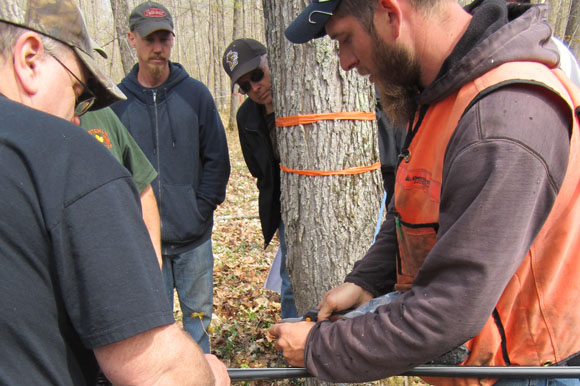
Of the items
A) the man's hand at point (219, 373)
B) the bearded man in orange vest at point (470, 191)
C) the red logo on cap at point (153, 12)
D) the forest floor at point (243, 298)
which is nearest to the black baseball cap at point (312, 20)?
the bearded man in orange vest at point (470, 191)

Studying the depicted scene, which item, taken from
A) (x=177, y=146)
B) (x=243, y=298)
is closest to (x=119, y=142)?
(x=177, y=146)

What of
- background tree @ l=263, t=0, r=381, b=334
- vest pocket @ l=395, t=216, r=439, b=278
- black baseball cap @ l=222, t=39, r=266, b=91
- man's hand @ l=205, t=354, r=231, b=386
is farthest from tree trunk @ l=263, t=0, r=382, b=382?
man's hand @ l=205, t=354, r=231, b=386

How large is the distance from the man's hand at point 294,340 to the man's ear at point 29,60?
118cm

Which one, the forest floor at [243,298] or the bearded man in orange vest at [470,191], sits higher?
the bearded man in orange vest at [470,191]

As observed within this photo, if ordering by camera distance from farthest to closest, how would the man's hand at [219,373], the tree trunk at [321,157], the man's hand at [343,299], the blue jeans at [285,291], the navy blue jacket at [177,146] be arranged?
the blue jeans at [285,291], the navy blue jacket at [177,146], the tree trunk at [321,157], the man's hand at [343,299], the man's hand at [219,373]

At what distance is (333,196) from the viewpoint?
2.54 meters

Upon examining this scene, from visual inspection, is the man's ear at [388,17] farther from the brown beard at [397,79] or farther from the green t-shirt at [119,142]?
the green t-shirt at [119,142]

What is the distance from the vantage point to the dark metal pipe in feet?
4.30

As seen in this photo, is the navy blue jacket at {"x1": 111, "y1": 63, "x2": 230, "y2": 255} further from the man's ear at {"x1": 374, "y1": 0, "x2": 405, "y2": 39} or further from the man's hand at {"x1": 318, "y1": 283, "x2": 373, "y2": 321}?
the man's ear at {"x1": 374, "y1": 0, "x2": 405, "y2": 39}

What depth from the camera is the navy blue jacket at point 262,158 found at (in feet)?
12.2

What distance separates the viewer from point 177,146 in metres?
3.54

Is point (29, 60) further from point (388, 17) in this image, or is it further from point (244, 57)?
point (244, 57)

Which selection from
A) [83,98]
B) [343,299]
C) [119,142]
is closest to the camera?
[83,98]

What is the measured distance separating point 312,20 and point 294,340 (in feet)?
4.02
